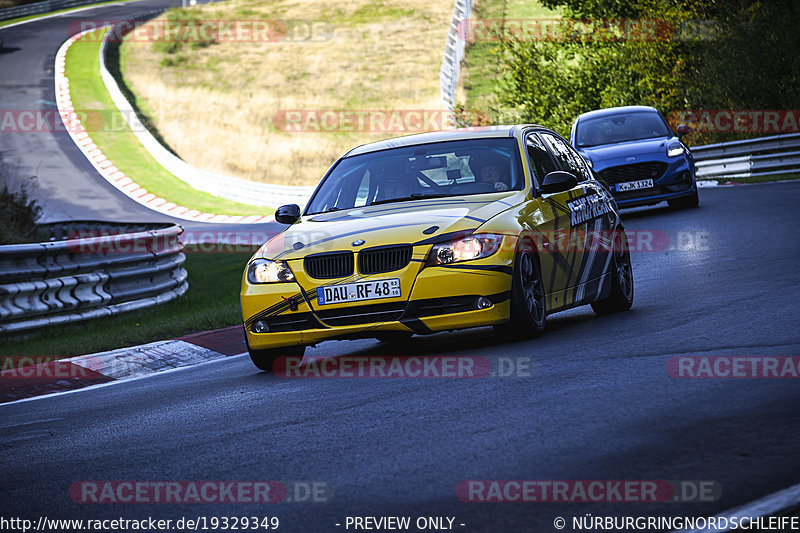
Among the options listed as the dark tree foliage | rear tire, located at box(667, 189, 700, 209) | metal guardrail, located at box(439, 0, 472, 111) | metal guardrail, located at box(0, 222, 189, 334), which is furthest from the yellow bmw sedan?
metal guardrail, located at box(439, 0, 472, 111)

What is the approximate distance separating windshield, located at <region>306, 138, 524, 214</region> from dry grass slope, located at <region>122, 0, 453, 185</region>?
106 ft

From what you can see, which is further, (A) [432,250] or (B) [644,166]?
(B) [644,166]

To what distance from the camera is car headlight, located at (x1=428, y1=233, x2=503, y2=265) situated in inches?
300

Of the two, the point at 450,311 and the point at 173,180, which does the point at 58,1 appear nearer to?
the point at 173,180

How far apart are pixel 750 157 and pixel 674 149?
10731mm

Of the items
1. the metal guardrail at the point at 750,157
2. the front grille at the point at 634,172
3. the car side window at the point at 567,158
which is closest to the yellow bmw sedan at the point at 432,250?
the car side window at the point at 567,158

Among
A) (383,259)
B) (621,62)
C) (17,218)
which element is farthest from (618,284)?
(621,62)

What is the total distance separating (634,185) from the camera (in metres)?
18.8

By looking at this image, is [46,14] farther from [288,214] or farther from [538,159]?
[538,159]

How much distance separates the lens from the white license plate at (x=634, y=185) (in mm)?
18812

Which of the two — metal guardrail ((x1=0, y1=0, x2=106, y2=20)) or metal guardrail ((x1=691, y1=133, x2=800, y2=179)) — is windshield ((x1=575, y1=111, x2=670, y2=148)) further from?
metal guardrail ((x1=0, y1=0, x2=106, y2=20))

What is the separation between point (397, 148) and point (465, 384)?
3.13m

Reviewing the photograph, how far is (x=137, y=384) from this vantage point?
29.5ft

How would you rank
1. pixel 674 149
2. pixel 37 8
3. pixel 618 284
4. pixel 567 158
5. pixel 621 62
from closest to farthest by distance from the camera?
pixel 618 284 → pixel 567 158 → pixel 674 149 → pixel 621 62 → pixel 37 8
